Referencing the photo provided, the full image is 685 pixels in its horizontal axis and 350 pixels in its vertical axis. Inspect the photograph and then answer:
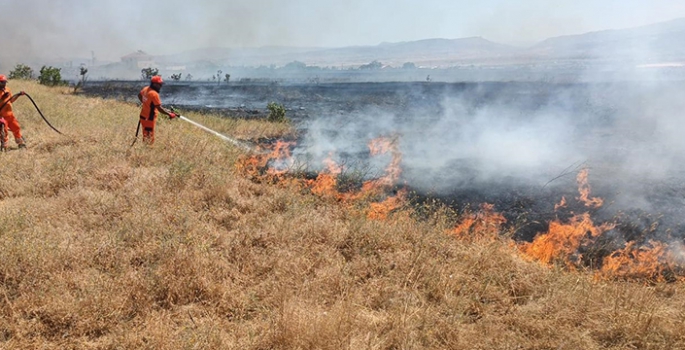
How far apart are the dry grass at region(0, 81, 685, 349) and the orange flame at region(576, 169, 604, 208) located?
7.52 ft

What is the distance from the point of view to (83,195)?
19.1 feet

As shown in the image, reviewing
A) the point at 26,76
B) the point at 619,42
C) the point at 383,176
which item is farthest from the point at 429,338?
the point at 619,42

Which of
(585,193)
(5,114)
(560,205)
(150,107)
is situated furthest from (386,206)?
(5,114)

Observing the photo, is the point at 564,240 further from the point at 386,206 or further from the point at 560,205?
the point at 386,206

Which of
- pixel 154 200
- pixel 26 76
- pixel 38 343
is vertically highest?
pixel 26 76

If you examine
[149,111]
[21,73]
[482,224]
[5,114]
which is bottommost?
[482,224]

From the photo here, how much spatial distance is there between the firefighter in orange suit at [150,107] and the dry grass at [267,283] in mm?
2370

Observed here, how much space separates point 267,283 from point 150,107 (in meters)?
6.02

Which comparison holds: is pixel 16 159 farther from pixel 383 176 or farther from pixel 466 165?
pixel 466 165

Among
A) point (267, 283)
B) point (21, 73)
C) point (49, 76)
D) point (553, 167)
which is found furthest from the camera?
point (21, 73)

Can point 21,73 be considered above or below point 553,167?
above

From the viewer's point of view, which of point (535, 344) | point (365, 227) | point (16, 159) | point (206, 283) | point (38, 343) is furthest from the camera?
point (16, 159)

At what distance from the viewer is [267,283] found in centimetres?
415

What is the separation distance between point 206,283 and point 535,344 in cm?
323
